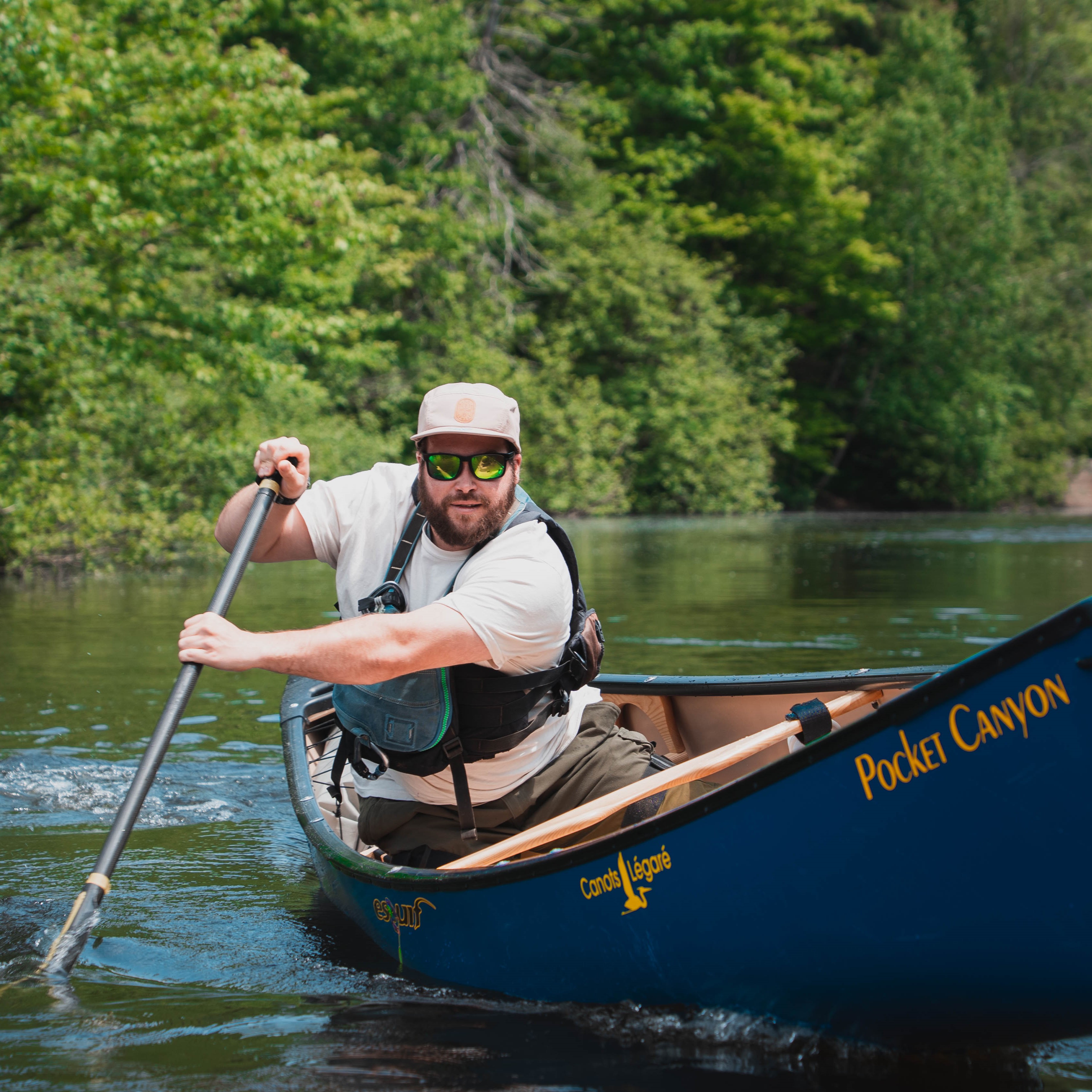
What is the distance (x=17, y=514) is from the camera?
34.3 ft

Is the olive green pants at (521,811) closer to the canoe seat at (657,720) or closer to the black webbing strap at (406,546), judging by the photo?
the black webbing strap at (406,546)

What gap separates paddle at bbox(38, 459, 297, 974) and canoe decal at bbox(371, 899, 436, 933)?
68cm

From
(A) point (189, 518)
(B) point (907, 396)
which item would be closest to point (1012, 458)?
(B) point (907, 396)

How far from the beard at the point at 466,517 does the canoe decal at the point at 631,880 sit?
2.82 feet

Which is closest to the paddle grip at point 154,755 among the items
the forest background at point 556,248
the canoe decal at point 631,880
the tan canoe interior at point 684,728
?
the tan canoe interior at point 684,728

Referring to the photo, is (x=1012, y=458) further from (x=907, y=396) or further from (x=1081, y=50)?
(x=1081, y=50)

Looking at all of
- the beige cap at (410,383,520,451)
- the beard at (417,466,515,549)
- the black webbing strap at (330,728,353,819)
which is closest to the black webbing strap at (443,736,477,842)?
the black webbing strap at (330,728,353,819)

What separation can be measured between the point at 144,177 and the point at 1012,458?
22.2 m

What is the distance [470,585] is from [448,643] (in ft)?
0.50

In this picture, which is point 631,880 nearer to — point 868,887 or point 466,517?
point 868,887

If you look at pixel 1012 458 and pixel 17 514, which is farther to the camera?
pixel 1012 458

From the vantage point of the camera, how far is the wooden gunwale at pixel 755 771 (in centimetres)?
215

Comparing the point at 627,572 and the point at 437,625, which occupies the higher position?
the point at 437,625

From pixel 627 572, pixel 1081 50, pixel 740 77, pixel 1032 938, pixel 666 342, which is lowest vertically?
pixel 627 572
